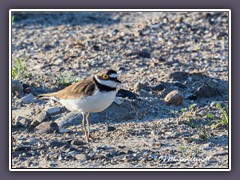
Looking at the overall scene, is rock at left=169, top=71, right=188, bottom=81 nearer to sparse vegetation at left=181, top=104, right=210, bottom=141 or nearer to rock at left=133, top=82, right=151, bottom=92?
rock at left=133, top=82, right=151, bottom=92

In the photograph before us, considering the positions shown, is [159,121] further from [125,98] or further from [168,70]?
[168,70]

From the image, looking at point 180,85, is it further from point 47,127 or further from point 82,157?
point 82,157

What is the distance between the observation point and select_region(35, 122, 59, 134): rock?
8203 millimetres

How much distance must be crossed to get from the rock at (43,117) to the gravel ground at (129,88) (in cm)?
2

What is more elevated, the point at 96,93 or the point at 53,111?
the point at 96,93

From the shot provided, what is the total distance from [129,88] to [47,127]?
1.72 meters

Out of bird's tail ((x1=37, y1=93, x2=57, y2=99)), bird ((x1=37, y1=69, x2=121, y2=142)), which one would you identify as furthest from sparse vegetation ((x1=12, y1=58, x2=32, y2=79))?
bird ((x1=37, y1=69, x2=121, y2=142))

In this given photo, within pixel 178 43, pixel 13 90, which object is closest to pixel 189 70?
pixel 178 43

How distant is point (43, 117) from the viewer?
858 cm

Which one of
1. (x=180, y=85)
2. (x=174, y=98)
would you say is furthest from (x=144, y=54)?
(x=174, y=98)

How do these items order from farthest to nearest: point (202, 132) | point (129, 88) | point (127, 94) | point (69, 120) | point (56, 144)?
point (129, 88), point (127, 94), point (69, 120), point (202, 132), point (56, 144)

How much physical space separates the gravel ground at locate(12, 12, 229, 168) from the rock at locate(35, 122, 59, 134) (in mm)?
14

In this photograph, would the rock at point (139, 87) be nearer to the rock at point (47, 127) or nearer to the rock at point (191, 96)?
the rock at point (191, 96)

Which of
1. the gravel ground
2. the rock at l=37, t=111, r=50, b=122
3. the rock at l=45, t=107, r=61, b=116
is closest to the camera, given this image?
the gravel ground
